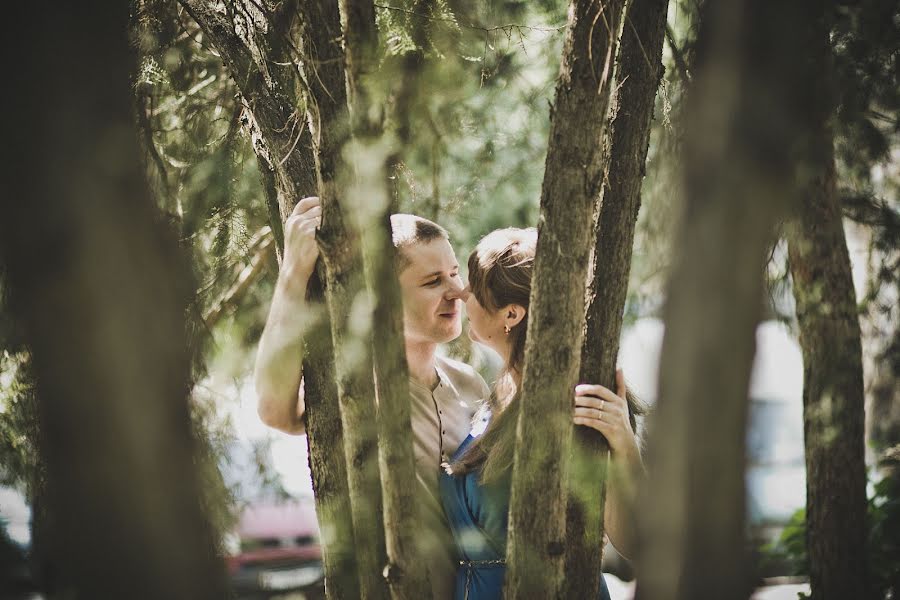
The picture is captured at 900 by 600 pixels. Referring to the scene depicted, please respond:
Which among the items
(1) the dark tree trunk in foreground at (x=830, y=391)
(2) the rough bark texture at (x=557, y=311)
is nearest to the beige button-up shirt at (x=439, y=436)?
(2) the rough bark texture at (x=557, y=311)

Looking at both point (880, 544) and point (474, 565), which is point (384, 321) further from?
point (880, 544)

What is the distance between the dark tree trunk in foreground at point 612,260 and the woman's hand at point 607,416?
36 mm

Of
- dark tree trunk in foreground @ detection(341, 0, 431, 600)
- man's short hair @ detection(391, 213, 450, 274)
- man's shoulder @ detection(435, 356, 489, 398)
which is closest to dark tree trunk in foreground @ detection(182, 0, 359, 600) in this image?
dark tree trunk in foreground @ detection(341, 0, 431, 600)

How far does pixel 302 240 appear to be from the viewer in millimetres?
1877

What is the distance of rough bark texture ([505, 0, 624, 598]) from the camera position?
1.51m

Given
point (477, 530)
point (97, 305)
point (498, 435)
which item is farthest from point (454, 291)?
point (97, 305)

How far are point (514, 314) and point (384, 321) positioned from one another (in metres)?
1.05

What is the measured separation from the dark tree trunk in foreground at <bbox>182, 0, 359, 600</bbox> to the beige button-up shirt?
0.76 ft

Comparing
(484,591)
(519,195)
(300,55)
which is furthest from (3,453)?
(519,195)

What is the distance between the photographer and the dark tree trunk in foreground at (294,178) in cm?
195

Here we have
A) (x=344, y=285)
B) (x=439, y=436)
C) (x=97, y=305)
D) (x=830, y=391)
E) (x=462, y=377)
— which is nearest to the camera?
(x=97, y=305)

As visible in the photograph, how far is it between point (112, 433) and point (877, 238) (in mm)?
3786

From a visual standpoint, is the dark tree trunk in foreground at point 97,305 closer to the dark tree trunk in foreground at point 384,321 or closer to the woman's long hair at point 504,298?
the dark tree trunk in foreground at point 384,321

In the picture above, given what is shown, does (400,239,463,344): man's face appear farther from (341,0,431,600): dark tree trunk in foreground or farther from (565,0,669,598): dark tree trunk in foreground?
(341,0,431,600): dark tree trunk in foreground
